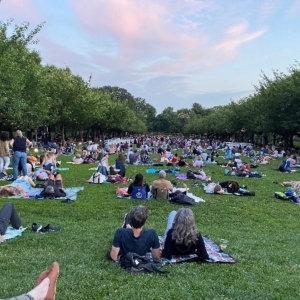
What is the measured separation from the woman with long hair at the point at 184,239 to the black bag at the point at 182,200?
245 inches

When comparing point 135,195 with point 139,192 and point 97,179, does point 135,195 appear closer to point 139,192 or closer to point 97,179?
point 139,192

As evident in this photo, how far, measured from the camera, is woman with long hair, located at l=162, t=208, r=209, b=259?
237 inches

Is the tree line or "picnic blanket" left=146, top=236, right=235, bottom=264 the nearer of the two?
"picnic blanket" left=146, top=236, right=235, bottom=264

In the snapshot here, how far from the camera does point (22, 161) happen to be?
1560 cm

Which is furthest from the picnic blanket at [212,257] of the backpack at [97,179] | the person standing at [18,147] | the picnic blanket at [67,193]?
the person standing at [18,147]

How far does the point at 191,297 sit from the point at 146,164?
2164 cm

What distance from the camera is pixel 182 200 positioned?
12500 millimetres

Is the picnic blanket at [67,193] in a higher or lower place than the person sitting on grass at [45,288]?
lower

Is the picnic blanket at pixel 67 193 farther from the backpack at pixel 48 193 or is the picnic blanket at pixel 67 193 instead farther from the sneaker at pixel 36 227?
the sneaker at pixel 36 227

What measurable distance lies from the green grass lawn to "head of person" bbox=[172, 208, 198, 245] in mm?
385

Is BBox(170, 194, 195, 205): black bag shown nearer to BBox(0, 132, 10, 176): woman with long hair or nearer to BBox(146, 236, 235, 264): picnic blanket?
BBox(146, 236, 235, 264): picnic blanket

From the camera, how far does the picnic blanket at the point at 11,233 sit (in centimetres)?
756

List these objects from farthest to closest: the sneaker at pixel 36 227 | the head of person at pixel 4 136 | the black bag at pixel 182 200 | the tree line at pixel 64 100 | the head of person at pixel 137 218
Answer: the tree line at pixel 64 100 → the head of person at pixel 4 136 → the black bag at pixel 182 200 → the sneaker at pixel 36 227 → the head of person at pixel 137 218

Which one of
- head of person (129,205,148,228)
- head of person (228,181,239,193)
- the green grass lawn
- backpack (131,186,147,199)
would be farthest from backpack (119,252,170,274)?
head of person (228,181,239,193)
